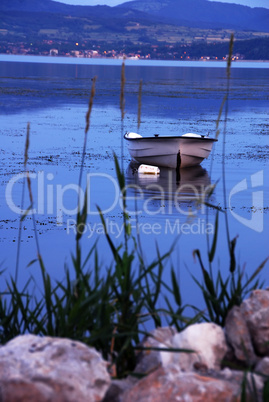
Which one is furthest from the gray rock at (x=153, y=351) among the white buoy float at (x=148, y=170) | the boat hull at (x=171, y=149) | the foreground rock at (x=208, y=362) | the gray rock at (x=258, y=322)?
the white buoy float at (x=148, y=170)

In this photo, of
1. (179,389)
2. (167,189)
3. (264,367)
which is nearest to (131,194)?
(167,189)

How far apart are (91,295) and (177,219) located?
11.0 metres

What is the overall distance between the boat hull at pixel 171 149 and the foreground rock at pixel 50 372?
720 inches

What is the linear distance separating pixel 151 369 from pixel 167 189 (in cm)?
1572

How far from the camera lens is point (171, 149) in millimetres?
22594

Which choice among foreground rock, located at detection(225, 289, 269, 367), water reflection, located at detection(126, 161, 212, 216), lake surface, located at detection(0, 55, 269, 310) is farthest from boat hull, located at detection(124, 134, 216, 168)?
foreground rock, located at detection(225, 289, 269, 367)

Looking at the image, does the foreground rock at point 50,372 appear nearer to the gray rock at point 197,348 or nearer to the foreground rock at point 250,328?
the gray rock at point 197,348

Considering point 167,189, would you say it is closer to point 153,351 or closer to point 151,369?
point 153,351

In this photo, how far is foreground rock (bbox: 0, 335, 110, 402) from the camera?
3.50m

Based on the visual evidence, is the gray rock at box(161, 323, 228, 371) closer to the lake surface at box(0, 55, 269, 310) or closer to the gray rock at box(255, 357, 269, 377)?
the gray rock at box(255, 357, 269, 377)

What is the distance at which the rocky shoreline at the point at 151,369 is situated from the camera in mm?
3564

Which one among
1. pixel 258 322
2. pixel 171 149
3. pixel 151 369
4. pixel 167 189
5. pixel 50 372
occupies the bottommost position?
pixel 151 369

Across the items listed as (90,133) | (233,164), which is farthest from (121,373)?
(90,133)

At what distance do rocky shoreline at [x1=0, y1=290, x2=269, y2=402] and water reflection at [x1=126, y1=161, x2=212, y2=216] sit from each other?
10.2 m
